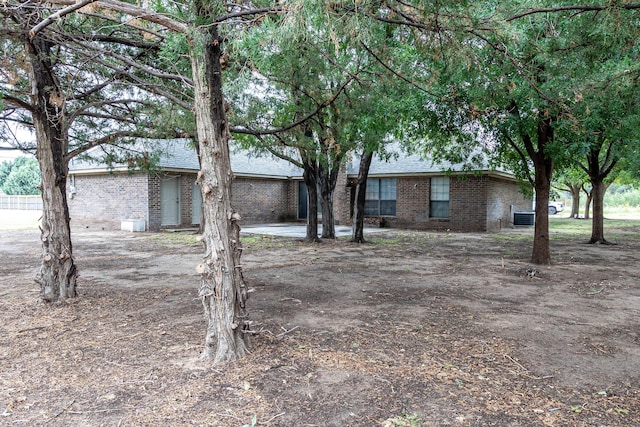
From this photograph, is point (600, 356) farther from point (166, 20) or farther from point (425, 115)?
point (425, 115)

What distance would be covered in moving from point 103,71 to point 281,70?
285 cm

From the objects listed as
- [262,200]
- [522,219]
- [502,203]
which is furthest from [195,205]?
[522,219]

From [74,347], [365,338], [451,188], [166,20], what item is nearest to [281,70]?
[166,20]

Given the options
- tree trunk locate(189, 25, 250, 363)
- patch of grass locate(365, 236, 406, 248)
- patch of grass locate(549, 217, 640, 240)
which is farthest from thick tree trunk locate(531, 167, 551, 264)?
patch of grass locate(549, 217, 640, 240)

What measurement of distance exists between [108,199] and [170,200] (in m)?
2.76

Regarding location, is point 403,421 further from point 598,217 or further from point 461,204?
point 461,204

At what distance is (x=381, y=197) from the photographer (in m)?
21.3

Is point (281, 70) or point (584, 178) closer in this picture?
point (281, 70)

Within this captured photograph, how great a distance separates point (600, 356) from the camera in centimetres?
413

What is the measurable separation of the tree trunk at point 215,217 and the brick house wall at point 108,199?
46.7 feet

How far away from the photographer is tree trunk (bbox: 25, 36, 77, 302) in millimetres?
5637

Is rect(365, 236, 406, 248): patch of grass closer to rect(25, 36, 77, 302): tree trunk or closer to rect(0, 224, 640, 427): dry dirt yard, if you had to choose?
rect(0, 224, 640, 427): dry dirt yard

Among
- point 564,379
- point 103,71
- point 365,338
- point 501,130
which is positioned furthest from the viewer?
point 501,130

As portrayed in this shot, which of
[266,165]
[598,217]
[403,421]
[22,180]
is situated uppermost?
[22,180]
